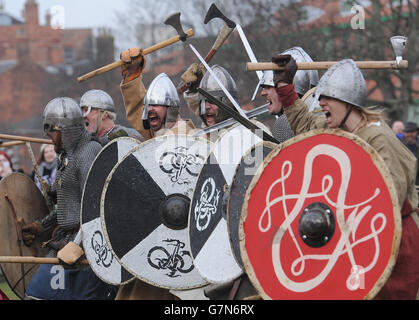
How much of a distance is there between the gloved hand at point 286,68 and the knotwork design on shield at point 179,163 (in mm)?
745

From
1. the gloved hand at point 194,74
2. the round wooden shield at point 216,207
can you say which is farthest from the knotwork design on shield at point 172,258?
the gloved hand at point 194,74

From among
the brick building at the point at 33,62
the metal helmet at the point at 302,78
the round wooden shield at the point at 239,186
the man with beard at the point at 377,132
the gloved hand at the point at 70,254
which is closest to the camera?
the man with beard at the point at 377,132

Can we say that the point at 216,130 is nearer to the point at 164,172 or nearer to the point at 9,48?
the point at 164,172

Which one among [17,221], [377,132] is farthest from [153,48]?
[377,132]

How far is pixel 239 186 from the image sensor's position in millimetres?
4285

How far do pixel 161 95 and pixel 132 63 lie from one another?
506 millimetres

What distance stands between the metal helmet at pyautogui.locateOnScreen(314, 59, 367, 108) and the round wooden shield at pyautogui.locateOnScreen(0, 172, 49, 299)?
9.71ft

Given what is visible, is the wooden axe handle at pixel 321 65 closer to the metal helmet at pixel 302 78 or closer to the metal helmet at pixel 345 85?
the metal helmet at pixel 345 85

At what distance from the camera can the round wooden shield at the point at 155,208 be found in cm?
482

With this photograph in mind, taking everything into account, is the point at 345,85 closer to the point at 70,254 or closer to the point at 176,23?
the point at 176,23

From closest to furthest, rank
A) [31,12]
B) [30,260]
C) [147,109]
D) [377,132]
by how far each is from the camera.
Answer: [377,132]
[30,260]
[147,109]
[31,12]

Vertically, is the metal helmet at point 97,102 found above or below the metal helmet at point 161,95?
below

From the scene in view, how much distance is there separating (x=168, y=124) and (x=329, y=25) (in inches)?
512

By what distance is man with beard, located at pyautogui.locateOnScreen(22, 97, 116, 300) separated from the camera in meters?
5.79
